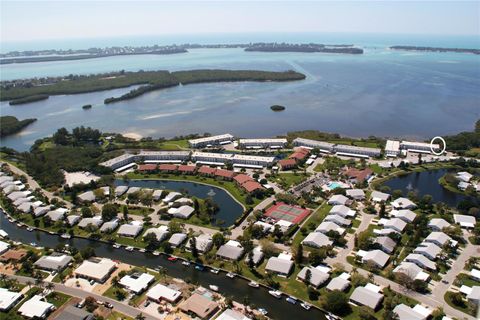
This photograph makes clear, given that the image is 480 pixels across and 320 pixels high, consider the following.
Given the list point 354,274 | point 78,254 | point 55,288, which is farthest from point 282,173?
point 55,288

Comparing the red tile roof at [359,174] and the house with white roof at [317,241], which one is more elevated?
the red tile roof at [359,174]

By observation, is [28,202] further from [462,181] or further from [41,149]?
[462,181]

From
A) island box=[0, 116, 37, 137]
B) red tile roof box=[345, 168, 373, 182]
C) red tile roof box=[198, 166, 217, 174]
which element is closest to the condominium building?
red tile roof box=[198, 166, 217, 174]

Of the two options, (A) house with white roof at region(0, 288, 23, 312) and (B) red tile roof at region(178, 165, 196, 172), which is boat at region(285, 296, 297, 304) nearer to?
(A) house with white roof at region(0, 288, 23, 312)

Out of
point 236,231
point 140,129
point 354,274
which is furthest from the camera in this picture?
point 140,129

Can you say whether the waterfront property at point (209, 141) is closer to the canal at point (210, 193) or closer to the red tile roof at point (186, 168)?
the red tile roof at point (186, 168)

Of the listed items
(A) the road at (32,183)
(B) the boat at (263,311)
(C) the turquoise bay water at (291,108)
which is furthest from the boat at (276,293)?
(C) the turquoise bay water at (291,108)

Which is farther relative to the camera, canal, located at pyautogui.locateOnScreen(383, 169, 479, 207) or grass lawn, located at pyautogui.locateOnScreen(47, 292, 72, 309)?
canal, located at pyautogui.locateOnScreen(383, 169, 479, 207)
